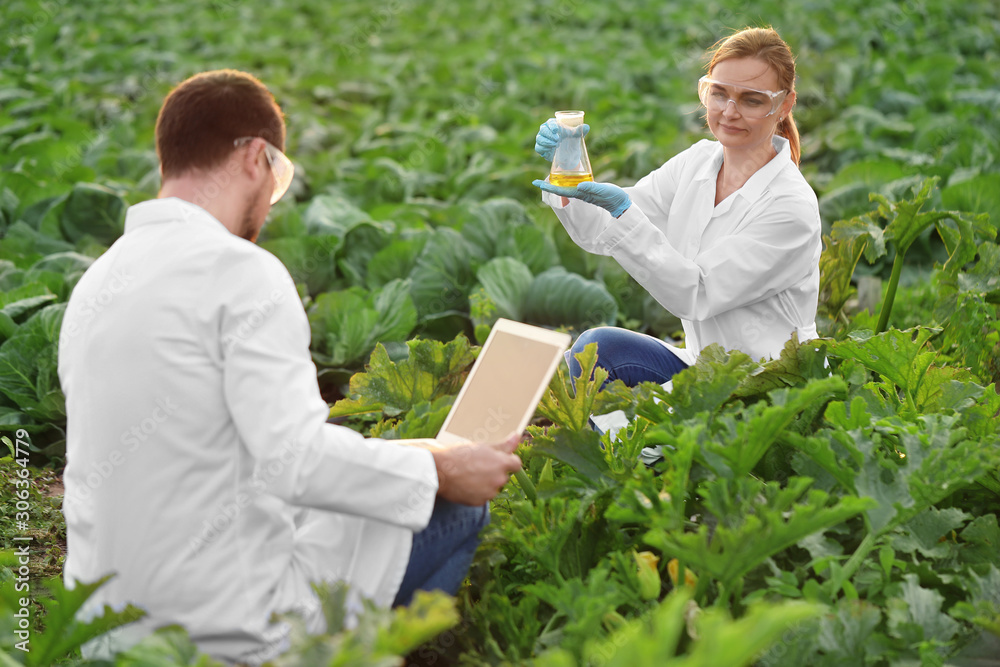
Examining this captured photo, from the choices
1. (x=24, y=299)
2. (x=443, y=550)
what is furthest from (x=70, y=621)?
(x=24, y=299)

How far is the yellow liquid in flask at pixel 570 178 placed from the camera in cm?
316

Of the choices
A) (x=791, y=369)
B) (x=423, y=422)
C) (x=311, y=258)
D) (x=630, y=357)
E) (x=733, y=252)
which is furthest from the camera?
(x=311, y=258)

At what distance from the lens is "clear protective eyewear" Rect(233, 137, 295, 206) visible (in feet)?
7.44

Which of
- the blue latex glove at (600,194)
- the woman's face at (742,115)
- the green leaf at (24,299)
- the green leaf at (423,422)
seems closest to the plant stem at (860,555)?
the green leaf at (423,422)

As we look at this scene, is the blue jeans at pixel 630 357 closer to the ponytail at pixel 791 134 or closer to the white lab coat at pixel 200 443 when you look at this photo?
the ponytail at pixel 791 134

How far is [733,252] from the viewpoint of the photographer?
3.23 m

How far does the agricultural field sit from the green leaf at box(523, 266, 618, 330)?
0.05ft

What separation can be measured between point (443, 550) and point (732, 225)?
1642 millimetres

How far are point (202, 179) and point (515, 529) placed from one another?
1.22 m

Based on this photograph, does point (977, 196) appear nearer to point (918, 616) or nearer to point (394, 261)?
point (394, 261)

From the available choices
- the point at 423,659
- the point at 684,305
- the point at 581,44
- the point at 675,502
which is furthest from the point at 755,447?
the point at 581,44

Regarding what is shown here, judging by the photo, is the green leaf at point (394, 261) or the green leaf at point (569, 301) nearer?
the green leaf at point (569, 301)

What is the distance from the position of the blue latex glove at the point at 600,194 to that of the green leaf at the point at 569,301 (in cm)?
182

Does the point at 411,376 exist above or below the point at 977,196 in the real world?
below
